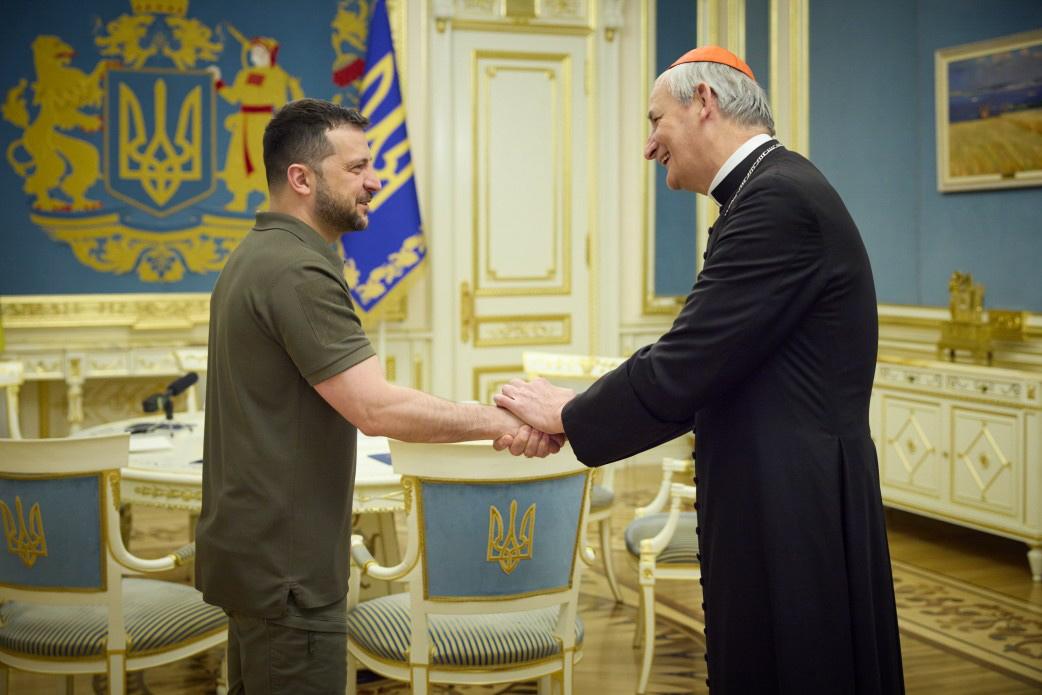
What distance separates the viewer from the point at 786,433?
1.71m

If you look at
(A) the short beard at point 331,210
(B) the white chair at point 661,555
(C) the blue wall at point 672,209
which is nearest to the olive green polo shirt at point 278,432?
(A) the short beard at point 331,210

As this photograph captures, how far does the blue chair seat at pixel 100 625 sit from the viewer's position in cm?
270

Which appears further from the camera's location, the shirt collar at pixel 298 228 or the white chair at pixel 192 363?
the white chair at pixel 192 363

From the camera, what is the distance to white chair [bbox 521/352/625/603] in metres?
4.20

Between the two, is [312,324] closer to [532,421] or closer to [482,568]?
[532,421]

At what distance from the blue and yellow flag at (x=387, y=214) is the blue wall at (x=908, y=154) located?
252 cm

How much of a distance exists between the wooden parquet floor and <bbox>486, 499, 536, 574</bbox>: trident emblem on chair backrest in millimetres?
1020

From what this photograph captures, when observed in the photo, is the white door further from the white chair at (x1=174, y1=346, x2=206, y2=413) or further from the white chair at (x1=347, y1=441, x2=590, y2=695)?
the white chair at (x1=347, y1=441, x2=590, y2=695)

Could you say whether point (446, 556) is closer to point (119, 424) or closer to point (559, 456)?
point (559, 456)

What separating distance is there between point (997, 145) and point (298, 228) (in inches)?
178

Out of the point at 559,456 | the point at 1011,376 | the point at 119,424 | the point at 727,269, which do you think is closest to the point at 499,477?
the point at 559,456

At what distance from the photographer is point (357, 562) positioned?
2.80 meters

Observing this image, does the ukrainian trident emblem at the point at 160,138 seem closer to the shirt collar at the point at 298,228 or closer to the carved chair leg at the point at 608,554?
the carved chair leg at the point at 608,554

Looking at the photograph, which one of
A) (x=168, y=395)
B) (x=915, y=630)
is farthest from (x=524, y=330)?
(x=915, y=630)
